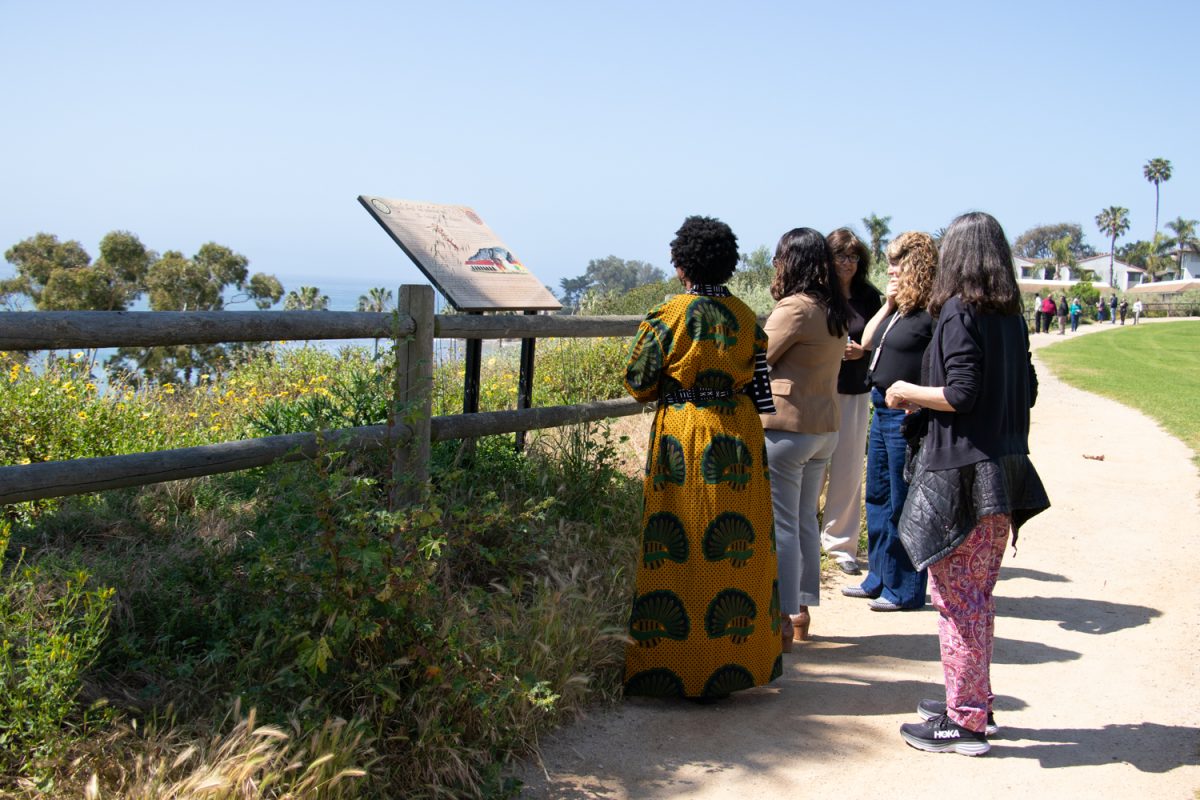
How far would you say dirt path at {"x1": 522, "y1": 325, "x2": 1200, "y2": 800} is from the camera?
12.7 ft

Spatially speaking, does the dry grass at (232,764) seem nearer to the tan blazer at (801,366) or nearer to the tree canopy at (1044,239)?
the tan blazer at (801,366)

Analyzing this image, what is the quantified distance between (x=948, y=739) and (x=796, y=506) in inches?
51.8

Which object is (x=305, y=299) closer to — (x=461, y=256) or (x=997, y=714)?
(x=461, y=256)

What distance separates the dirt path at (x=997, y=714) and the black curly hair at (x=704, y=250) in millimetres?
1838

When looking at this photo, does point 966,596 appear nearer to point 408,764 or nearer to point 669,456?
point 669,456

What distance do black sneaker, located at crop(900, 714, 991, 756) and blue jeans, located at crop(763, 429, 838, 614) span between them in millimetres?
961

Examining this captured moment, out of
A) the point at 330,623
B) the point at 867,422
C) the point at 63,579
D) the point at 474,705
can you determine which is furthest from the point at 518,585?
the point at 867,422

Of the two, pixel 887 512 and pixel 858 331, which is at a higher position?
pixel 858 331

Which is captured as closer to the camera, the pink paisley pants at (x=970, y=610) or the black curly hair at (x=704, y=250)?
the pink paisley pants at (x=970, y=610)

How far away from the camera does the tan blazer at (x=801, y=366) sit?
498 centimetres

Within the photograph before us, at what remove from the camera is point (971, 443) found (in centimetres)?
386

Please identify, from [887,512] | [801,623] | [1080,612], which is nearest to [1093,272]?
[1080,612]

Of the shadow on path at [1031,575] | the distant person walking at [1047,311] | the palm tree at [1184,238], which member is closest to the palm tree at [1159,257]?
the palm tree at [1184,238]

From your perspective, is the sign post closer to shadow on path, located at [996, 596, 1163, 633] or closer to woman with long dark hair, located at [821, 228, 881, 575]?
woman with long dark hair, located at [821, 228, 881, 575]
